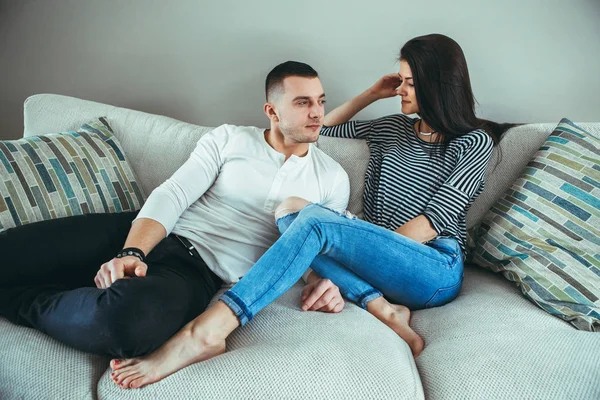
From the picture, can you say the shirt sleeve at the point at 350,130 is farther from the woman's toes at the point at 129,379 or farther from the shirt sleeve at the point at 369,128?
the woman's toes at the point at 129,379

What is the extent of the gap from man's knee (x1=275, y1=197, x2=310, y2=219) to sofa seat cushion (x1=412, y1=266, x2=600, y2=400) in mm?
444

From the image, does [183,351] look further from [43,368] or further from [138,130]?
[138,130]

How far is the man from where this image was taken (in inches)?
42.2

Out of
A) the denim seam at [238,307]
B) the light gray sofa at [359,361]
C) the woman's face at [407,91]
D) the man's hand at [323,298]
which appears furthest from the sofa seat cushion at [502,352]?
the woman's face at [407,91]

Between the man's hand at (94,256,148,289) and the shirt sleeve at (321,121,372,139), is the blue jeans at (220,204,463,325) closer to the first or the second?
the man's hand at (94,256,148,289)

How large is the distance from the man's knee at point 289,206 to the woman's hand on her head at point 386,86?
61 cm

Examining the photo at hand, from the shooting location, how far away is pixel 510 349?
43.1 inches

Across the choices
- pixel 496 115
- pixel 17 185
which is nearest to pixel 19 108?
pixel 17 185

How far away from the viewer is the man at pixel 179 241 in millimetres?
1072

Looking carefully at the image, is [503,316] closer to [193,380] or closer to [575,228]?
[575,228]

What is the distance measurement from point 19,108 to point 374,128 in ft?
5.83

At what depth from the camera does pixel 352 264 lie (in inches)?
52.6

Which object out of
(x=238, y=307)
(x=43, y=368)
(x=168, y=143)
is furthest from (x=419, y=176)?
(x=43, y=368)

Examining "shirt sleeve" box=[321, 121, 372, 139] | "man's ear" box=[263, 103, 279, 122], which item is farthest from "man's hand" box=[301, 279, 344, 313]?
"shirt sleeve" box=[321, 121, 372, 139]
